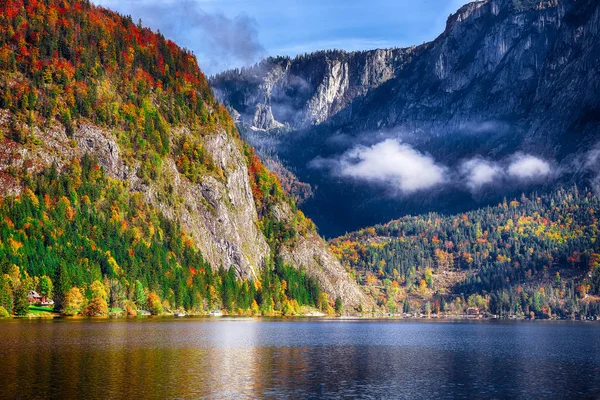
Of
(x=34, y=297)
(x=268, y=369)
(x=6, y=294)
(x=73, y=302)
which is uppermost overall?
(x=34, y=297)

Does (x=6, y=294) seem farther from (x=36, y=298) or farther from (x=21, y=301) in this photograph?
(x=36, y=298)

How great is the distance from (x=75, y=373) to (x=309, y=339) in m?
72.9

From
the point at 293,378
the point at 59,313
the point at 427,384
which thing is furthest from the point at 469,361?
the point at 59,313

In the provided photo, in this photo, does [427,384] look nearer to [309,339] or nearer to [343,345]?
[343,345]

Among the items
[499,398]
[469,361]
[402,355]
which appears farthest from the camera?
[402,355]

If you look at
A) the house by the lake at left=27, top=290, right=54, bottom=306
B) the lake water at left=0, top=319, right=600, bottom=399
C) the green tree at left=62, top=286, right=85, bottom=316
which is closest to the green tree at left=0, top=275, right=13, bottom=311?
the green tree at left=62, top=286, right=85, bottom=316

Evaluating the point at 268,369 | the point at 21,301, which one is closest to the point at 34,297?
the point at 21,301

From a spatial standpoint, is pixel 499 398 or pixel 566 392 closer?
pixel 499 398

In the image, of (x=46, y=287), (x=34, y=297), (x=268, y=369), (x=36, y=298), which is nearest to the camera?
(x=268, y=369)

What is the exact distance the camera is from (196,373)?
267 ft

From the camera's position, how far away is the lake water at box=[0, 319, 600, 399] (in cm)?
6994

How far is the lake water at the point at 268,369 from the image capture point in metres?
69.9

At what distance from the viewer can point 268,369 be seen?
87.6 m

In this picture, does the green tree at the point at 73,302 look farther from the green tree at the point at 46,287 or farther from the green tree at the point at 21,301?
the green tree at the point at 21,301
